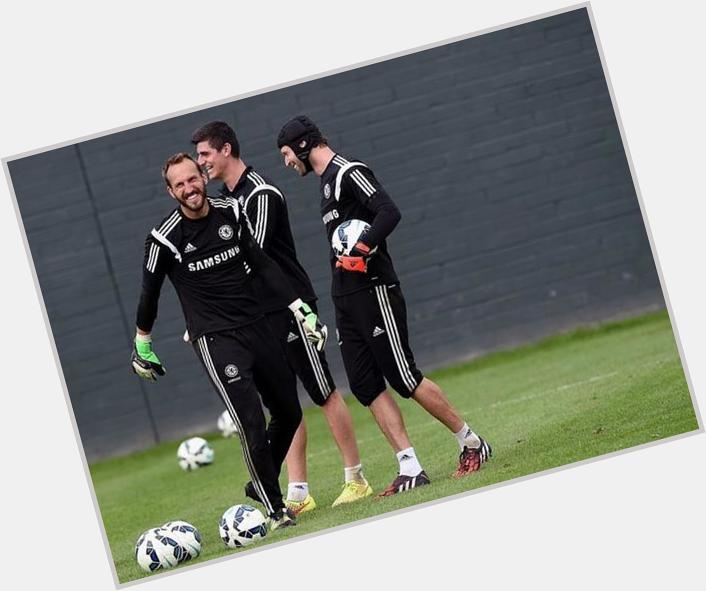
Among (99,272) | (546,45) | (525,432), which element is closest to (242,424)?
(525,432)

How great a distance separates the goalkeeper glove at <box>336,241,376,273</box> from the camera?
6051 millimetres

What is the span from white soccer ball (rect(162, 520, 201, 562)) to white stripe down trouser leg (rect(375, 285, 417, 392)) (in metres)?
1.34

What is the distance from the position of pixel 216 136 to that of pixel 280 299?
973 mm

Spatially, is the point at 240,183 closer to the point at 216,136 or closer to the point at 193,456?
the point at 216,136

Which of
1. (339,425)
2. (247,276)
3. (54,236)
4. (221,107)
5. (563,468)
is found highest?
(221,107)

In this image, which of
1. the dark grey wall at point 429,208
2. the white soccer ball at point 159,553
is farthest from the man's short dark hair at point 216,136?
the dark grey wall at point 429,208

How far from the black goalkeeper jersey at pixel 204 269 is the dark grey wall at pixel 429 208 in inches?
232

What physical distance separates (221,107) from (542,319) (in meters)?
3.91

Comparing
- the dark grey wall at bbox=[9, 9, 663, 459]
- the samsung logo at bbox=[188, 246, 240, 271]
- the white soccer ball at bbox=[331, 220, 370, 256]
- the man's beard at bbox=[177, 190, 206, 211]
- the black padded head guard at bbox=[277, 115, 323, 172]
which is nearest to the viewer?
the man's beard at bbox=[177, 190, 206, 211]

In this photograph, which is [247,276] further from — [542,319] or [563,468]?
[542,319]

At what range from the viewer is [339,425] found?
6664 mm

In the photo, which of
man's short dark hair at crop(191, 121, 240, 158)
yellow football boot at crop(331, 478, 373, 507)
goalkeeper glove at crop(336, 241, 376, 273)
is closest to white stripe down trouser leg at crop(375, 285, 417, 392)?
goalkeeper glove at crop(336, 241, 376, 273)

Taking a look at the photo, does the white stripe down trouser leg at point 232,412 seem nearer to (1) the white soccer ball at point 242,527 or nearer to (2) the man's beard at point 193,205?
(1) the white soccer ball at point 242,527

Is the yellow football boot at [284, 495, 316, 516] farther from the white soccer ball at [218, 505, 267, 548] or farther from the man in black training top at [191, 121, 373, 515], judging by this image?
the white soccer ball at [218, 505, 267, 548]
